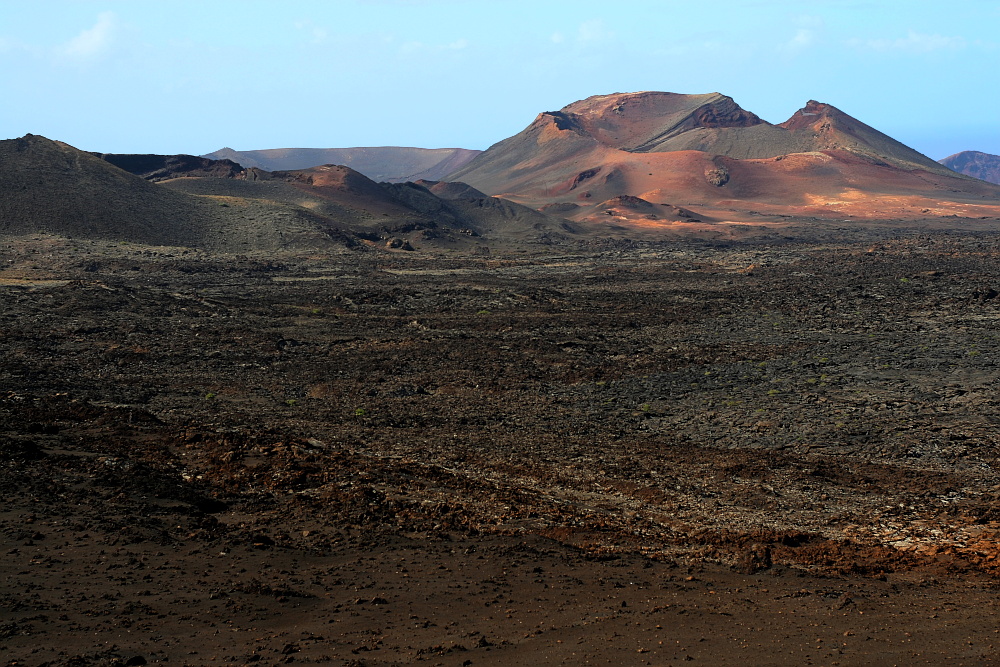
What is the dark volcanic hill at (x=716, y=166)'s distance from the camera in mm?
104750

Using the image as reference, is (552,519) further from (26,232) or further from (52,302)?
(26,232)

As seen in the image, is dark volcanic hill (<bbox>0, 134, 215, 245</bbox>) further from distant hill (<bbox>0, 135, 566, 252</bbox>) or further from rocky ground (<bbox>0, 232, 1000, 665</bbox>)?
rocky ground (<bbox>0, 232, 1000, 665</bbox>)

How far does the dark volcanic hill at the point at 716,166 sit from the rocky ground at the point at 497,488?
207 feet

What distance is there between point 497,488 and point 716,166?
106m

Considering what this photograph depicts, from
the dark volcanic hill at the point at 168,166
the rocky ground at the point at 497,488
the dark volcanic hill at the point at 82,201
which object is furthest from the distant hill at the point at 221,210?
the rocky ground at the point at 497,488

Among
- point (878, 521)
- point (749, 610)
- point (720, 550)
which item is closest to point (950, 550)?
point (878, 521)

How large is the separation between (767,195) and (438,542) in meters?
106

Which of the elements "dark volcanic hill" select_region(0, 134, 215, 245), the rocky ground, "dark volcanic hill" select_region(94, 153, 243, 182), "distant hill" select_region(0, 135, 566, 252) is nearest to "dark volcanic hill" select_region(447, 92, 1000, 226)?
"distant hill" select_region(0, 135, 566, 252)

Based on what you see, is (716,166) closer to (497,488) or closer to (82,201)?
(82,201)

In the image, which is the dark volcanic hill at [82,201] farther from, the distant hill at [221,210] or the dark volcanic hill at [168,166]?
the dark volcanic hill at [168,166]

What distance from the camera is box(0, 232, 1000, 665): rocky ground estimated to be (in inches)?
322

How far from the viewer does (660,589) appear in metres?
9.58

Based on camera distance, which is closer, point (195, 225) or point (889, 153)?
point (195, 225)

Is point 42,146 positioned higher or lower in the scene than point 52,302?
higher
